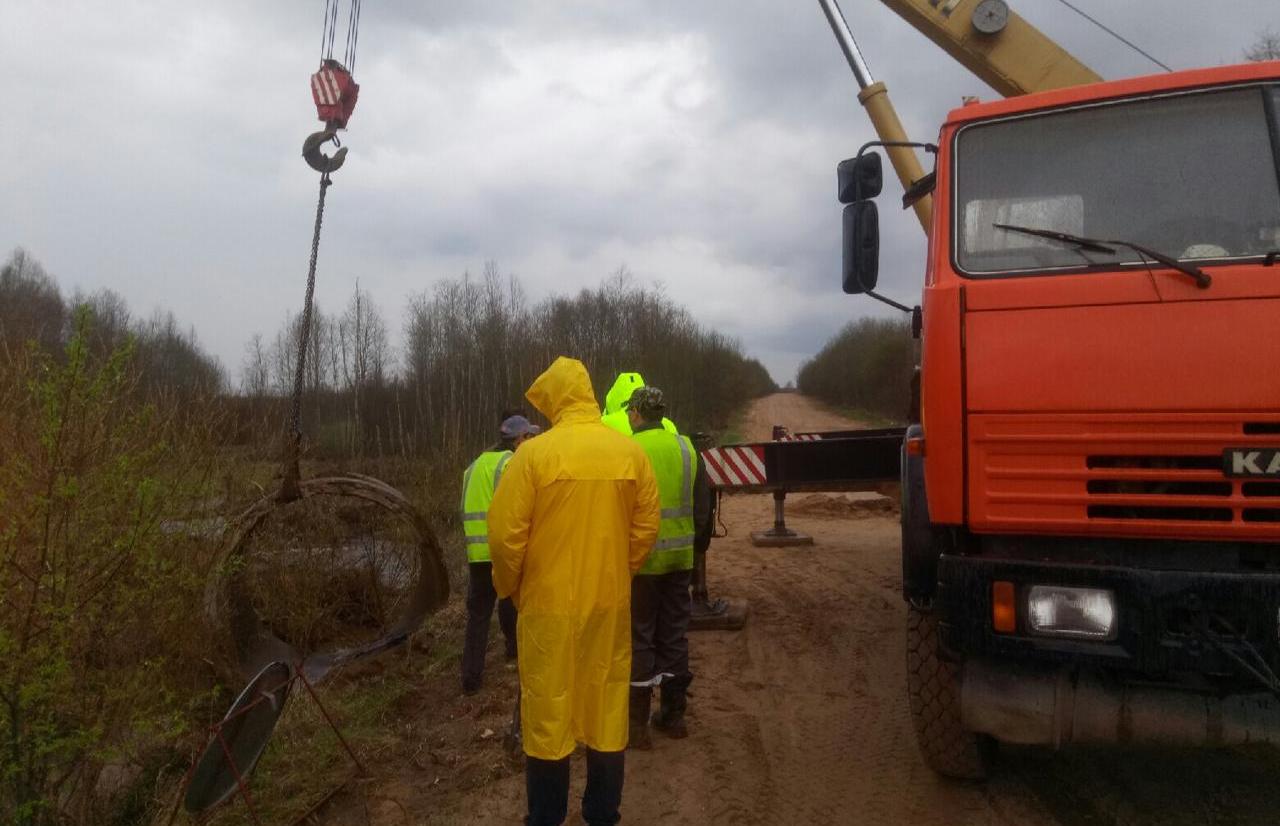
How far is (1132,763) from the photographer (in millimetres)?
4469

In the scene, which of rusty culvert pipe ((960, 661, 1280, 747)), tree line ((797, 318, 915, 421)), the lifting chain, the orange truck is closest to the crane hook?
the lifting chain

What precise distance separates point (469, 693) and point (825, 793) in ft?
8.95

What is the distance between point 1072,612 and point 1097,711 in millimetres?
493

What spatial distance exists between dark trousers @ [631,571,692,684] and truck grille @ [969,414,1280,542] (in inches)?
76.8

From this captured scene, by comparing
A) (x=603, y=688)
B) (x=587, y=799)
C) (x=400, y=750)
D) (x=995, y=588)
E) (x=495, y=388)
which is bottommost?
(x=400, y=750)

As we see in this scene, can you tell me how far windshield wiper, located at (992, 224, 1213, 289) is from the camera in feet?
10.6

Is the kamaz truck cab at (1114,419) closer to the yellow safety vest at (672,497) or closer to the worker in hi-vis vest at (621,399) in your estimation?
the yellow safety vest at (672,497)

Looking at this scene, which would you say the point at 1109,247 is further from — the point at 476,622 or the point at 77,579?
the point at 77,579

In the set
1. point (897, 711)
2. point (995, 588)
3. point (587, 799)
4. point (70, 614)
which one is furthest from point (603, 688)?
point (897, 711)

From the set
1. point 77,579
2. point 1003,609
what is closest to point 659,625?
point 1003,609

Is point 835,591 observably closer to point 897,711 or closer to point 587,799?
point 897,711

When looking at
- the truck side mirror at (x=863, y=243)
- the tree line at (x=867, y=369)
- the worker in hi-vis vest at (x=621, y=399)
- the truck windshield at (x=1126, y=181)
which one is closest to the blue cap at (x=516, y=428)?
the worker in hi-vis vest at (x=621, y=399)

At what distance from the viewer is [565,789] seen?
3453 mm

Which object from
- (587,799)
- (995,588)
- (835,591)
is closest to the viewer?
(995,588)
